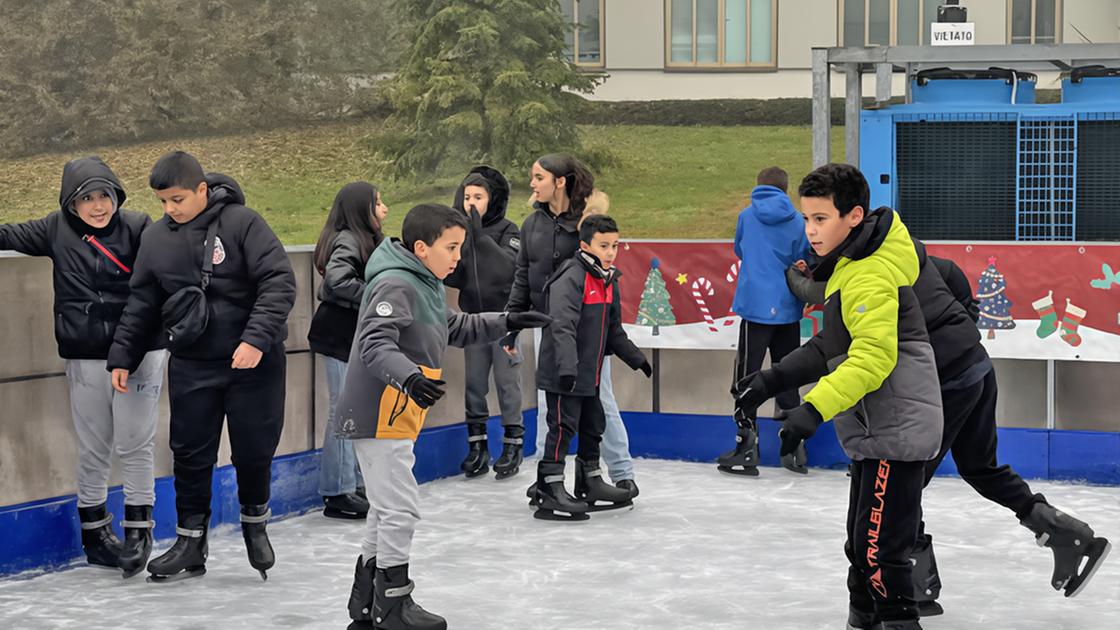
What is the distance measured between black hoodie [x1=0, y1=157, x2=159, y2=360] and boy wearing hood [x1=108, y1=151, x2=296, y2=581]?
0.20 m

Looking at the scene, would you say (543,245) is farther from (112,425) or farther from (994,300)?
(994,300)

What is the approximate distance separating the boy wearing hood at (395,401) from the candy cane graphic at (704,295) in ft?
11.7

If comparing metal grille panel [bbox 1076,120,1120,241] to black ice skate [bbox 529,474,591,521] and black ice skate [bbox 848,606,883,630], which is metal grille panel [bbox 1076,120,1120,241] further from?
black ice skate [bbox 848,606,883,630]

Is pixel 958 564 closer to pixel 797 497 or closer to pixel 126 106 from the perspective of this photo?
pixel 797 497

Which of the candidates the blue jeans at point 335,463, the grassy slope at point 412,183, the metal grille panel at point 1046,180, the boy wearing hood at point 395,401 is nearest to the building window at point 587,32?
the grassy slope at point 412,183

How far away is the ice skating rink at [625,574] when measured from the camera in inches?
216

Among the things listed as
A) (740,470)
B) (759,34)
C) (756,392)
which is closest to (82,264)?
(756,392)

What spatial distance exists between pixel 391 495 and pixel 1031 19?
2688 centimetres

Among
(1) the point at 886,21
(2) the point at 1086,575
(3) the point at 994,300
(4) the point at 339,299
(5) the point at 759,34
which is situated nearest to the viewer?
(2) the point at 1086,575

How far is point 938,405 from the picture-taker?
189 inches

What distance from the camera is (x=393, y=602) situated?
16.9 ft

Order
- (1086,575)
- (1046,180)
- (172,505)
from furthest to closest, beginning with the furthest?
Answer: (1046,180) < (172,505) < (1086,575)

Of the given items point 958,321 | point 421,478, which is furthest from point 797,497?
point 958,321

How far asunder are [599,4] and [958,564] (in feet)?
82.4
